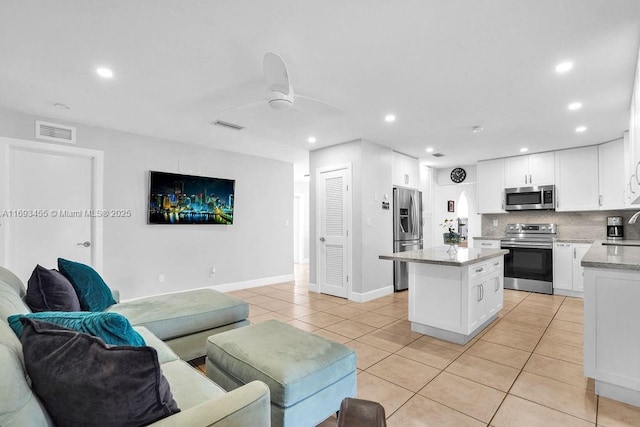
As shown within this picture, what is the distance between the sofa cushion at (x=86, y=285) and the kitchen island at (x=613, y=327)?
3.60 m

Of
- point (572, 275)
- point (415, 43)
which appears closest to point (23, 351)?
point (415, 43)

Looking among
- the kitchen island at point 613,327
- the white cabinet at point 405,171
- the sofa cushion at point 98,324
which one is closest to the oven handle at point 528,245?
the white cabinet at point 405,171

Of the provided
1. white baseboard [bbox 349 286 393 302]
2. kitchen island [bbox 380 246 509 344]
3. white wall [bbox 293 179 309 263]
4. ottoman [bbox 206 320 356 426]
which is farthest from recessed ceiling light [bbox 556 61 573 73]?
white wall [bbox 293 179 309 263]

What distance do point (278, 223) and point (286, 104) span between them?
3997mm

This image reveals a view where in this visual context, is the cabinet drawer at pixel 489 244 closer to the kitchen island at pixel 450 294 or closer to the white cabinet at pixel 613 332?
the kitchen island at pixel 450 294

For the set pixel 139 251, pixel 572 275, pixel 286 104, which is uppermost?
pixel 286 104

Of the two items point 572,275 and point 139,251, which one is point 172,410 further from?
point 572,275

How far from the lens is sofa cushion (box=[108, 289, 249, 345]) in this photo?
93.1 inches

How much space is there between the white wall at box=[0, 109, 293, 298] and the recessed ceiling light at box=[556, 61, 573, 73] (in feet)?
15.0

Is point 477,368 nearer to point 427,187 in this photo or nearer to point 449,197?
point 427,187

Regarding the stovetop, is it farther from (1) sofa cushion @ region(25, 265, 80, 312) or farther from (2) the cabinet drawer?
(1) sofa cushion @ region(25, 265, 80, 312)

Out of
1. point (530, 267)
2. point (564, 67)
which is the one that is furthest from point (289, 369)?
point (530, 267)

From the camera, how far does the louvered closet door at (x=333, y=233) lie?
194 inches

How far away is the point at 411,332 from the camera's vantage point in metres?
3.37
